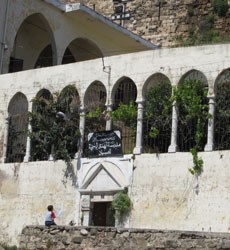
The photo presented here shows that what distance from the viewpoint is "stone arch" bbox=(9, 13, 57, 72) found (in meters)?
27.7

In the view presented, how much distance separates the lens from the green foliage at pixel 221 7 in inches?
1384

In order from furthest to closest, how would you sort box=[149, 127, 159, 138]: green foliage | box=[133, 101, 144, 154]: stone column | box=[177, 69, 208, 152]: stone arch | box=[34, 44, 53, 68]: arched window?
1. box=[34, 44, 53, 68]: arched window
2. box=[133, 101, 144, 154]: stone column
3. box=[149, 127, 159, 138]: green foliage
4. box=[177, 69, 208, 152]: stone arch

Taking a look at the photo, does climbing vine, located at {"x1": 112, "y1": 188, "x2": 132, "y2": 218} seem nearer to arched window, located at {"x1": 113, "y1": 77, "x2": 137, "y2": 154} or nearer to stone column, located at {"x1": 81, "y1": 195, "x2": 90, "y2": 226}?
stone column, located at {"x1": 81, "y1": 195, "x2": 90, "y2": 226}

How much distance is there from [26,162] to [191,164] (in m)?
5.90

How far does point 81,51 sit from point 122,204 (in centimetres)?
1104

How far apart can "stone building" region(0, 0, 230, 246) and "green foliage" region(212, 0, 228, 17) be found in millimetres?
12058

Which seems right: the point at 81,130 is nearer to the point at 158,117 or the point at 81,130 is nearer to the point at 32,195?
the point at 32,195

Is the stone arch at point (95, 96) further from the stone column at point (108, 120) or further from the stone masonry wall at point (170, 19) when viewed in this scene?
the stone masonry wall at point (170, 19)

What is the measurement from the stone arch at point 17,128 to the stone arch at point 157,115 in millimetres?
4536

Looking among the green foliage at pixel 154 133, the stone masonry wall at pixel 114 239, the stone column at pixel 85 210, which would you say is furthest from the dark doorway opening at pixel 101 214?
the stone masonry wall at pixel 114 239

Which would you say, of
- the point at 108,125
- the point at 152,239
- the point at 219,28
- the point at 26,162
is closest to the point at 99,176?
the point at 108,125

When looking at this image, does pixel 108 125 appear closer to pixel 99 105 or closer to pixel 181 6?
Result: pixel 99 105

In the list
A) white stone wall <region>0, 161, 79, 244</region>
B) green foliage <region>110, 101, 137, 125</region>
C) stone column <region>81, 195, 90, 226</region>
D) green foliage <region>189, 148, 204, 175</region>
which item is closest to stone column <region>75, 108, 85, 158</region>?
white stone wall <region>0, 161, 79, 244</region>

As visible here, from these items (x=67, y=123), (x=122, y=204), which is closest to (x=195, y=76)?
(x=122, y=204)
